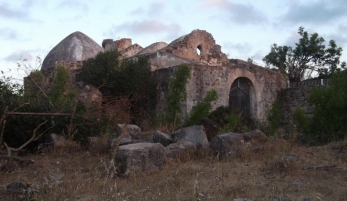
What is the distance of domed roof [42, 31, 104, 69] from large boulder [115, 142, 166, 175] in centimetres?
1735

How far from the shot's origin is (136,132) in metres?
8.86

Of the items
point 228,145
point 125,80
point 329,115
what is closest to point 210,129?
point 228,145

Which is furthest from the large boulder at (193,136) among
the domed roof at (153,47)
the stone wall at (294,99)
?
the domed roof at (153,47)

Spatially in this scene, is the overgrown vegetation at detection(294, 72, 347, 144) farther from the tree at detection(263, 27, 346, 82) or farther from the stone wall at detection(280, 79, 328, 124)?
the tree at detection(263, 27, 346, 82)

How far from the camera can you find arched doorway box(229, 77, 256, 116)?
15898mm

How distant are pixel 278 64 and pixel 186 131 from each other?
2264cm

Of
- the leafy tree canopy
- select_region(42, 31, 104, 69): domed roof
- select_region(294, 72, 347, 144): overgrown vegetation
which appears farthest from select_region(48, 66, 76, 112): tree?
select_region(42, 31, 104, 69): domed roof

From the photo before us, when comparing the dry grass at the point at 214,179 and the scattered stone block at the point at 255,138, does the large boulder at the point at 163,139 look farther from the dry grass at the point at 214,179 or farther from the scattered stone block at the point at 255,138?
the scattered stone block at the point at 255,138

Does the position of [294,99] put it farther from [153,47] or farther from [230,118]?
[153,47]

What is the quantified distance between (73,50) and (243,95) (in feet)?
37.2

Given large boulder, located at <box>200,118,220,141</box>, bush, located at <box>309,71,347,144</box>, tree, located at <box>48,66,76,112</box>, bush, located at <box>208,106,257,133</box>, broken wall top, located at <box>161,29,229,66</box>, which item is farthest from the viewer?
broken wall top, located at <box>161,29,229,66</box>

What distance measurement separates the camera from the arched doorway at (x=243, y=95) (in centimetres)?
1590

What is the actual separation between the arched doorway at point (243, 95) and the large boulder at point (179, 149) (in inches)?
348

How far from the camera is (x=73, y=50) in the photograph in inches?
908
